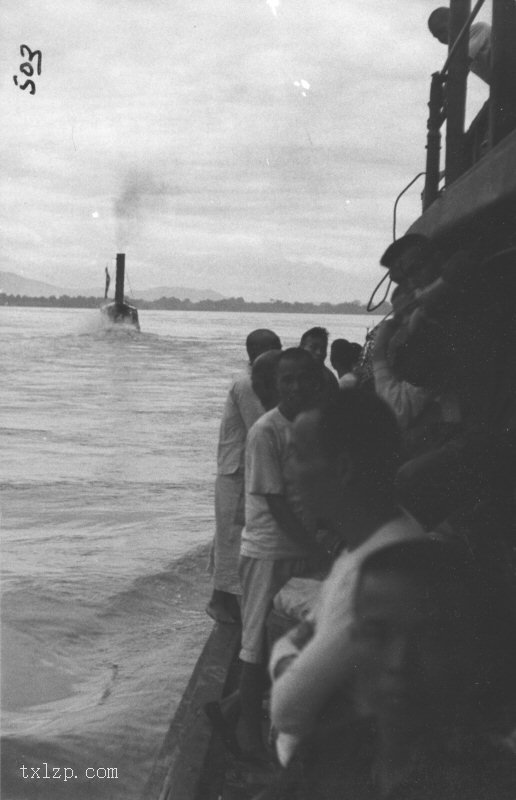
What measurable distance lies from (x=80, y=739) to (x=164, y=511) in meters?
8.98

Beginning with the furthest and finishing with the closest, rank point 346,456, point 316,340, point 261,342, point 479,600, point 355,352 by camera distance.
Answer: point 355,352
point 316,340
point 261,342
point 346,456
point 479,600

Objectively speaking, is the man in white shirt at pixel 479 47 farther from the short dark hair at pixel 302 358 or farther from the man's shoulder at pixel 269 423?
the man's shoulder at pixel 269 423

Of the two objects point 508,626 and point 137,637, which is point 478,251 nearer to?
point 508,626

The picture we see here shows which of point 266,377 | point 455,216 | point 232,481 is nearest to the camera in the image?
point 455,216

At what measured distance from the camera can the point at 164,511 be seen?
14695 millimetres

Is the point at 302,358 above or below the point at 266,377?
above

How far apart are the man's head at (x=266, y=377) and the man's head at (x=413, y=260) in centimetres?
112

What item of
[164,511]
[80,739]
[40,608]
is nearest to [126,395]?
[164,511]

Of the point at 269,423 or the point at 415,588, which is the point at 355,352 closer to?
the point at 269,423

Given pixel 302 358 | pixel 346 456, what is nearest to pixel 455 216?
pixel 302 358

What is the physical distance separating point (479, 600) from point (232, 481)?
369 cm

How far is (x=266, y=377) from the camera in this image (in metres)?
4.50

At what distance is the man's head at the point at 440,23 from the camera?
4977 mm

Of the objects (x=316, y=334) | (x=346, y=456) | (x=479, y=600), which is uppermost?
(x=316, y=334)
